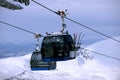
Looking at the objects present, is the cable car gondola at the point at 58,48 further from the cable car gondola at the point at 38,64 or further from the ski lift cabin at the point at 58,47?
the cable car gondola at the point at 38,64

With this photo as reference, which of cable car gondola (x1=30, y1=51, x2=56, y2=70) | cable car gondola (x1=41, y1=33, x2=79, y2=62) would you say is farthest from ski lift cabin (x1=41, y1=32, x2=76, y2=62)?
cable car gondola (x1=30, y1=51, x2=56, y2=70)

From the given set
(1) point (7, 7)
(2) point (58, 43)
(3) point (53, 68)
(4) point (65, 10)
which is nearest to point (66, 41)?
(2) point (58, 43)

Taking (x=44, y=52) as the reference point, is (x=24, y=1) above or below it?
above

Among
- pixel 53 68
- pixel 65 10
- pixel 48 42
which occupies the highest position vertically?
pixel 65 10

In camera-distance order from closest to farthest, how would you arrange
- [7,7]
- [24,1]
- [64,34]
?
[24,1]
[7,7]
[64,34]

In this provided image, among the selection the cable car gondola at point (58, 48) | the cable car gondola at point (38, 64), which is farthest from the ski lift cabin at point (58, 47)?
the cable car gondola at point (38, 64)

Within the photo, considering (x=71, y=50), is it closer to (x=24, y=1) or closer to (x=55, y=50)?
(x=55, y=50)

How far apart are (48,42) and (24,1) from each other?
7786 mm

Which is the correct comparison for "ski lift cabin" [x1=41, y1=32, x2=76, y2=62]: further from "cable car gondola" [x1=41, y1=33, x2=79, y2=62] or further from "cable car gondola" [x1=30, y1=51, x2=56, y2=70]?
"cable car gondola" [x1=30, y1=51, x2=56, y2=70]

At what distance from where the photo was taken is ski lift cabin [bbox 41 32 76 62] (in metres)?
32.1

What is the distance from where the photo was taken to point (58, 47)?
3284cm

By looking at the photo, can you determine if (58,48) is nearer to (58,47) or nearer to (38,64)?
(58,47)

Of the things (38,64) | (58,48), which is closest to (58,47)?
(58,48)

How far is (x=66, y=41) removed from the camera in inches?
1267
